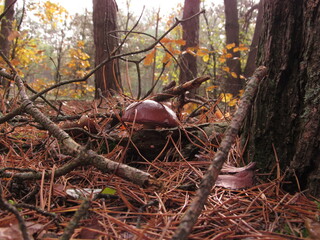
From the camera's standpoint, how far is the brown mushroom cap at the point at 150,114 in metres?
1.43

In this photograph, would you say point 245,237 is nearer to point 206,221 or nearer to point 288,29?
point 206,221

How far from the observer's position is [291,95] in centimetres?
118

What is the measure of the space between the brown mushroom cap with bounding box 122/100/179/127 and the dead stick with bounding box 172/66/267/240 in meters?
0.60

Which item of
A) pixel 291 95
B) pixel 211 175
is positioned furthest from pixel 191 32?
pixel 211 175

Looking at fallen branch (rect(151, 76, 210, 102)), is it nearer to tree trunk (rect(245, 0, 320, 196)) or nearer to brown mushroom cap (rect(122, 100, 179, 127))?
brown mushroom cap (rect(122, 100, 179, 127))

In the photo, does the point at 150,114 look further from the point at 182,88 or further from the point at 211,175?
the point at 211,175

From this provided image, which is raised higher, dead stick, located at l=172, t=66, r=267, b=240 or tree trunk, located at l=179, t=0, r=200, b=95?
tree trunk, located at l=179, t=0, r=200, b=95

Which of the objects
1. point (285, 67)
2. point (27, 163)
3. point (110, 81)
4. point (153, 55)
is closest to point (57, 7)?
point (110, 81)

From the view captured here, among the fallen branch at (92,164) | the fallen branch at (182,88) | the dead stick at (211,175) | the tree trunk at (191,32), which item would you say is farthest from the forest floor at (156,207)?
the tree trunk at (191,32)

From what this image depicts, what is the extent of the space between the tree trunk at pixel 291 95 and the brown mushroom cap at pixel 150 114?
0.51 metres

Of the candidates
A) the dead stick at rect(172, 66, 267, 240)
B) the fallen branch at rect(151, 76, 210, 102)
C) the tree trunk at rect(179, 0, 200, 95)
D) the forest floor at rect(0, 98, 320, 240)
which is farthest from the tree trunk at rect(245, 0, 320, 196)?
the tree trunk at rect(179, 0, 200, 95)

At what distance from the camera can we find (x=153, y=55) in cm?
234

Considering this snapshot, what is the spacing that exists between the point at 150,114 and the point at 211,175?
2.61ft

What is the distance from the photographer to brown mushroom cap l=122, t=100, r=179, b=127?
1427mm
